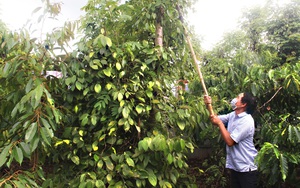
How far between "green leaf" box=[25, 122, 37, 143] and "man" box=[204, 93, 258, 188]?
130 centimetres

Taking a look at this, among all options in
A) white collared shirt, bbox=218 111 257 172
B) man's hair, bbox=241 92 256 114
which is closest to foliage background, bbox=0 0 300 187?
white collared shirt, bbox=218 111 257 172

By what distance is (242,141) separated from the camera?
2.08m

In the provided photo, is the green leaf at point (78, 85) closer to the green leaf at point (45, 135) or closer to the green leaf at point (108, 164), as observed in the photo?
the green leaf at point (45, 135)

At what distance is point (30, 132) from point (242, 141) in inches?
60.0

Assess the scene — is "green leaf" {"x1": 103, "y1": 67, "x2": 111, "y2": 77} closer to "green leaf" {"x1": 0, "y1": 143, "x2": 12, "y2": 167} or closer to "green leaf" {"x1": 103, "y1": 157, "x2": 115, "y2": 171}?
"green leaf" {"x1": 103, "y1": 157, "x2": 115, "y2": 171}

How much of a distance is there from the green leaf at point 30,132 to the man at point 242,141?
130 centimetres

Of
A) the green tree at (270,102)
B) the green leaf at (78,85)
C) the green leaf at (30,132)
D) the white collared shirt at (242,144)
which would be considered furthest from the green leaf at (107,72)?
the green tree at (270,102)

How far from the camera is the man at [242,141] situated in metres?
2.02

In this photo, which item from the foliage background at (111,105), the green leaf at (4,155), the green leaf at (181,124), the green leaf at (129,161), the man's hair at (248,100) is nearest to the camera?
the green leaf at (4,155)

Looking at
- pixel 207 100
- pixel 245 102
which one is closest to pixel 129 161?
pixel 207 100

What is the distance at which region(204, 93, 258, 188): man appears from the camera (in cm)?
202

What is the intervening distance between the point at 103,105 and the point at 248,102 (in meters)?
1.14

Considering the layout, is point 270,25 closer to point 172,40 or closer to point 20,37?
point 172,40

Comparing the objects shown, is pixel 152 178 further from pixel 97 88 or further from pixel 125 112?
pixel 97 88
